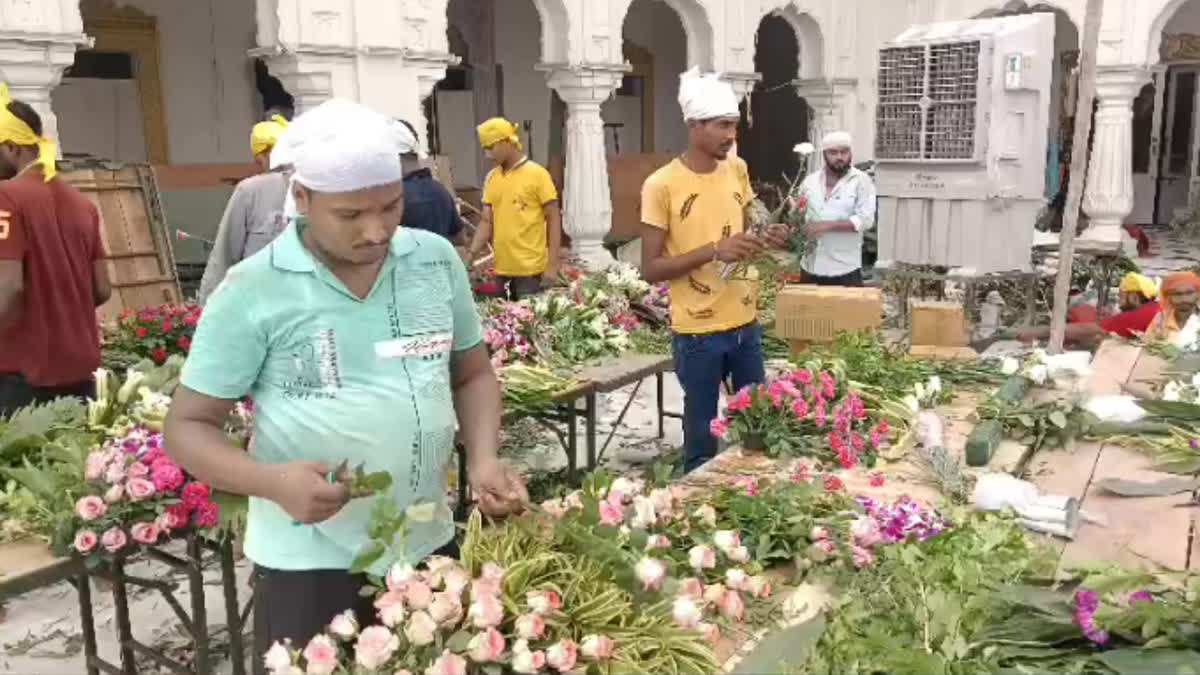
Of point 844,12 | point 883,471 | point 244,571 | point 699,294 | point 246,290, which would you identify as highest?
point 844,12

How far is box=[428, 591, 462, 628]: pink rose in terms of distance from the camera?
1.54m

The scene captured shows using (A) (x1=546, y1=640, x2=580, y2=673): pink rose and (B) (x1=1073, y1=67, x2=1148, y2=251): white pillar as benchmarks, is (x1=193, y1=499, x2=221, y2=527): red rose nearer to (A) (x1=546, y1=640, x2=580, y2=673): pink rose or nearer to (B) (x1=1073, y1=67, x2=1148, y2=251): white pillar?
(A) (x1=546, y1=640, x2=580, y2=673): pink rose

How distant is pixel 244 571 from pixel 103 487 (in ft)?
5.56

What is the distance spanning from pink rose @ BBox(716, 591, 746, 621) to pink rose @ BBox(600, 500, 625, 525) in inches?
9.4

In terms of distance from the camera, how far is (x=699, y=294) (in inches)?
145

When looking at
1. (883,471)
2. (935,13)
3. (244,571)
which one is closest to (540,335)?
(244,571)

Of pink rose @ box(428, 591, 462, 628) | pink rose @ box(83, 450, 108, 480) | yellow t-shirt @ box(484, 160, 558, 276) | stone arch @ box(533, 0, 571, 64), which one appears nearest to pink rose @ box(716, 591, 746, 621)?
pink rose @ box(428, 591, 462, 628)

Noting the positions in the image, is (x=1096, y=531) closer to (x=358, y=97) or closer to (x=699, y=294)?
(x=699, y=294)

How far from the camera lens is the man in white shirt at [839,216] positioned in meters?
6.23

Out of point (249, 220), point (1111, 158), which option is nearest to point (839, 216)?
point (249, 220)

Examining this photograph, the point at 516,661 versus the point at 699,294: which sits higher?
the point at 699,294

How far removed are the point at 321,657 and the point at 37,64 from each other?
20.1 feet

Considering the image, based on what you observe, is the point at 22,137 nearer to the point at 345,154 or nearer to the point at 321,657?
the point at 345,154

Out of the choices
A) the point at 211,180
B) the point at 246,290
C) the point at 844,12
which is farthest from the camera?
the point at 844,12
